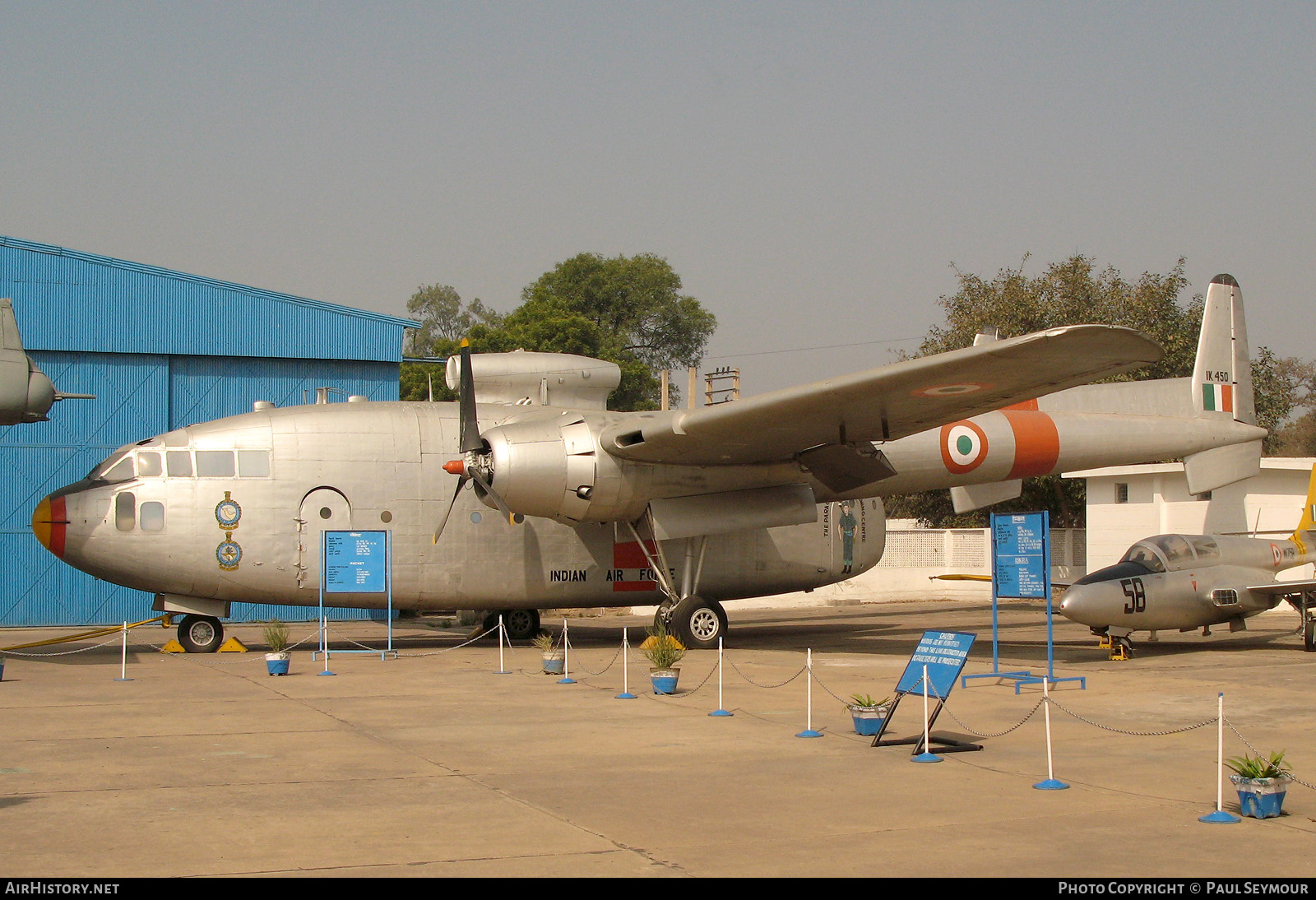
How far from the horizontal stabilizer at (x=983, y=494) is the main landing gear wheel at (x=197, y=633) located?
41.6 feet

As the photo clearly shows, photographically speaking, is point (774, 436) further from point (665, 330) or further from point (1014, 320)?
point (665, 330)

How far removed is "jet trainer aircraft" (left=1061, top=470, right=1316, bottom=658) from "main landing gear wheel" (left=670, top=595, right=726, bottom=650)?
5.41m

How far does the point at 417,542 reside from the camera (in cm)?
1888

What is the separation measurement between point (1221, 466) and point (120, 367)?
2440 centimetres

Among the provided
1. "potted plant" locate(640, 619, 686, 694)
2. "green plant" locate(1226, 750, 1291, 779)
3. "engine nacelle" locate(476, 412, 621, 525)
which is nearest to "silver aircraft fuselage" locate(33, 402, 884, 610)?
"engine nacelle" locate(476, 412, 621, 525)

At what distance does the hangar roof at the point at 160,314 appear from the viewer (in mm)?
28047

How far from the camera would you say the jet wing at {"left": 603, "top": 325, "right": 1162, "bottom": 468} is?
13.6 m

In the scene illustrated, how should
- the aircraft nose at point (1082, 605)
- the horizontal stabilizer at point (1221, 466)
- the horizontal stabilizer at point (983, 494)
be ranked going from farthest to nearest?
the horizontal stabilizer at point (983, 494) → the horizontal stabilizer at point (1221, 466) → the aircraft nose at point (1082, 605)

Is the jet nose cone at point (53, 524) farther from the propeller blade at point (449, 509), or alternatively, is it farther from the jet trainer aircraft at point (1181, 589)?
the jet trainer aircraft at point (1181, 589)

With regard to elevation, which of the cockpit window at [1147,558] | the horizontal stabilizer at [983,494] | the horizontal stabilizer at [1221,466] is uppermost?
the horizontal stabilizer at [1221,466]

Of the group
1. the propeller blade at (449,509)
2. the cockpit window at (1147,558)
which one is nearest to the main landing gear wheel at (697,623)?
the propeller blade at (449,509)

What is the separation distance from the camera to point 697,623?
18969 mm

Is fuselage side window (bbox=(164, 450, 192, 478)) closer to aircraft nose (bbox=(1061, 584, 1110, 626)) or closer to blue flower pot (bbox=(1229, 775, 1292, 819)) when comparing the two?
aircraft nose (bbox=(1061, 584, 1110, 626))
